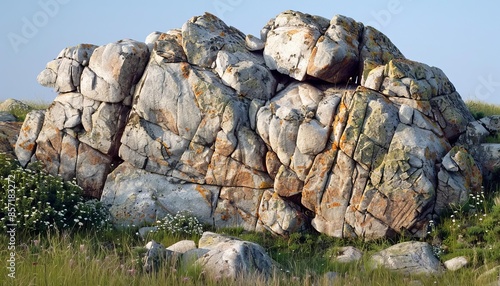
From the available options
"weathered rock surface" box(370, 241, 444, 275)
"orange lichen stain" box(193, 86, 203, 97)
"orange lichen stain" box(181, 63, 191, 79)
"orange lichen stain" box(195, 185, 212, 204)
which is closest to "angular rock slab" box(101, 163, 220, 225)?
"orange lichen stain" box(195, 185, 212, 204)

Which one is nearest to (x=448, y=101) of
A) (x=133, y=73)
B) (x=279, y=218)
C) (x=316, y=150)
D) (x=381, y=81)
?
(x=381, y=81)

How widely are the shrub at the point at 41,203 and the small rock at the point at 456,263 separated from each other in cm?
909

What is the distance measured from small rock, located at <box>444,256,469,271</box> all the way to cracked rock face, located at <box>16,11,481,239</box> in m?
1.68

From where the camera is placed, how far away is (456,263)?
43.7 ft

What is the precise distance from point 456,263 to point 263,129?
616 centimetres

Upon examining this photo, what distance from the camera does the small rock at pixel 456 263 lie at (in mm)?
13172

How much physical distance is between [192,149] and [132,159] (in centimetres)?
194

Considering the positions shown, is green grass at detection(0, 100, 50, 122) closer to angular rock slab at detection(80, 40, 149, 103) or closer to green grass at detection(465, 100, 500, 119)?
angular rock slab at detection(80, 40, 149, 103)

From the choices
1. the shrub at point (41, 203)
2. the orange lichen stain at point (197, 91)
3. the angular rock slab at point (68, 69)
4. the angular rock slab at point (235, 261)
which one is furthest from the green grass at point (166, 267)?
the angular rock slab at point (68, 69)

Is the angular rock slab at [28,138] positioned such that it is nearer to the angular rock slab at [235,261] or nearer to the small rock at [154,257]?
the small rock at [154,257]

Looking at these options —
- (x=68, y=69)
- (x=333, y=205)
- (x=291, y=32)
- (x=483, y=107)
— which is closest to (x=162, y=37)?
(x=68, y=69)

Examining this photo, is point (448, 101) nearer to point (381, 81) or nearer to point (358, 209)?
point (381, 81)

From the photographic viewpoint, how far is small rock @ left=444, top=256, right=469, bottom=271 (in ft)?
43.2

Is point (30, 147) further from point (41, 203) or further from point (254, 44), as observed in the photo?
point (254, 44)
